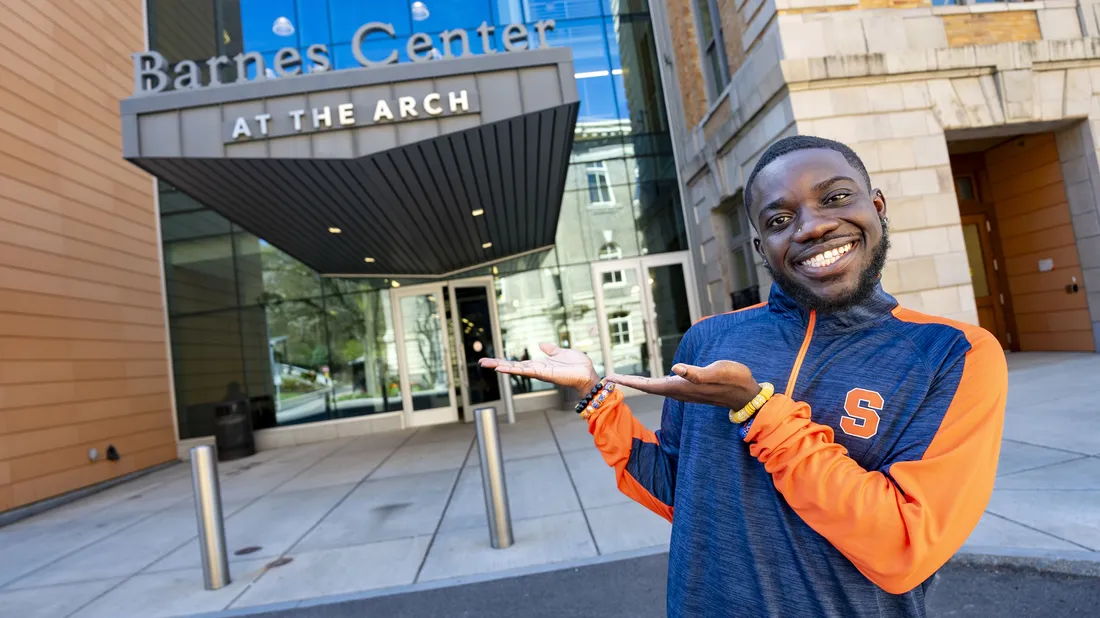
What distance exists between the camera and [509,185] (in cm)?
769

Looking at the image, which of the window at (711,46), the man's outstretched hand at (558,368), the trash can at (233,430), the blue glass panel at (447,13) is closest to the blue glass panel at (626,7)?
the blue glass panel at (447,13)

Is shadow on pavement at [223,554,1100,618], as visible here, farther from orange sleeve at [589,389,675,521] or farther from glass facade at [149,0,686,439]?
glass facade at [149,0,686,439]

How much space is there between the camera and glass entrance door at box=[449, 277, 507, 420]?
1251 cm

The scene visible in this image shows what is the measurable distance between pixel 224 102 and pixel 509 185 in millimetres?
3452

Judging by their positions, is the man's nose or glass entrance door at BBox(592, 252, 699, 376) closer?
the man's nose

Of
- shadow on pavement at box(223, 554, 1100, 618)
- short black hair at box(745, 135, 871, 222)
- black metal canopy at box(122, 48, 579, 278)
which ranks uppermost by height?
black metal canopy at box(122, 48, 579, 278)

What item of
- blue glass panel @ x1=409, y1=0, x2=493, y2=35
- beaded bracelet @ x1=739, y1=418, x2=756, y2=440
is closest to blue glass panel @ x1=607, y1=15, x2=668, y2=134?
blue glass panel @ x1=409, y1=0, x2=493, y2=35

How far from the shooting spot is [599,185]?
41.5 ft

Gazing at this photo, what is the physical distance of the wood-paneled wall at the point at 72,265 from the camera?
7.88 metres

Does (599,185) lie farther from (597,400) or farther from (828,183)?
(828,183)

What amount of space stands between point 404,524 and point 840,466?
4.79 m

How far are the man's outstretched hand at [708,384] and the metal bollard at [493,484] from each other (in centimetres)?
339

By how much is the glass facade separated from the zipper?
1106cm

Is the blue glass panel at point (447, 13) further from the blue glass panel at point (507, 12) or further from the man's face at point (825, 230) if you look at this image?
the man's face at point (825, 230)
